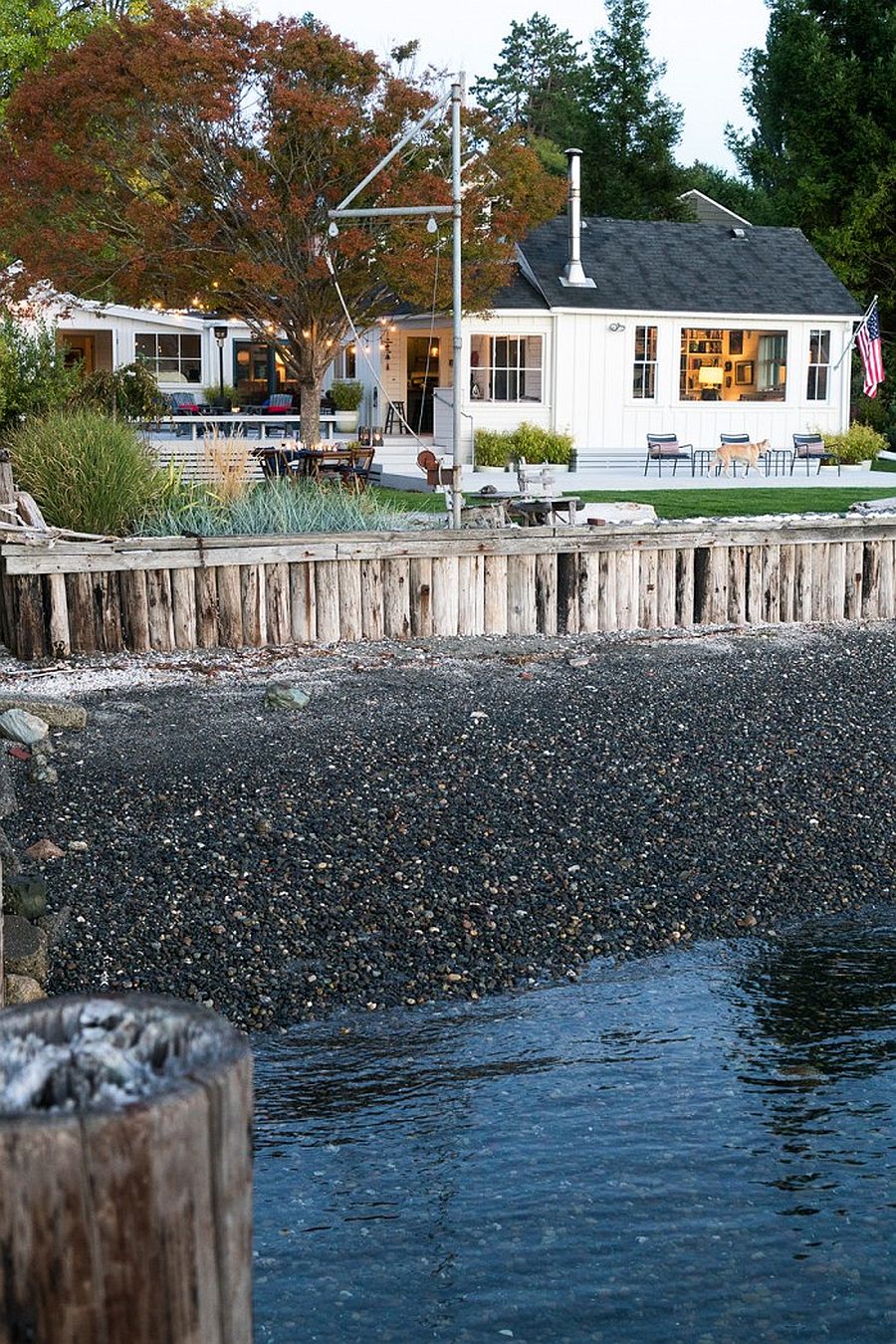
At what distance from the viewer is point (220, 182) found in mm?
21250

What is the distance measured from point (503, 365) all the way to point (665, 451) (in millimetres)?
3826

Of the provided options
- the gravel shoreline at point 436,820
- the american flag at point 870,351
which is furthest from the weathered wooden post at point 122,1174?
the american flag at point 870,351

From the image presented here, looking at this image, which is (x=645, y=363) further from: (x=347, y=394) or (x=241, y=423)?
(x=241, y=423)

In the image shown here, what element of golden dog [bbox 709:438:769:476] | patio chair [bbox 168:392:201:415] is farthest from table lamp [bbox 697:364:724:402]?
patio chair [bbox 168:392:201:415]

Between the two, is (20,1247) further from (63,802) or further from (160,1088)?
(63,802)

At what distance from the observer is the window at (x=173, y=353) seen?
124 feet

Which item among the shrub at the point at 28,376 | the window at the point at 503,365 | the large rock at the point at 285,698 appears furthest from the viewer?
the window at the point at 503,365

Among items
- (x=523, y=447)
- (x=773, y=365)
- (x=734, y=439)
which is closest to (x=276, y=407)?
(x=523, y=447)

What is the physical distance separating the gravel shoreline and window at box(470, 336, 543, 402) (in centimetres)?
1739

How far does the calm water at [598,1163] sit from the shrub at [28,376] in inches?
584

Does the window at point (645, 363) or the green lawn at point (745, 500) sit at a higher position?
the window at point (645, 363)

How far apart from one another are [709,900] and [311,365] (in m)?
18.1

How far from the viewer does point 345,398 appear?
1337 inches

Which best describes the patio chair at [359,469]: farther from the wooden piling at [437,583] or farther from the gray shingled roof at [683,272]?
the gray shingled roof at [683,272]
